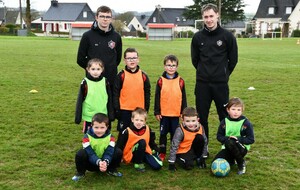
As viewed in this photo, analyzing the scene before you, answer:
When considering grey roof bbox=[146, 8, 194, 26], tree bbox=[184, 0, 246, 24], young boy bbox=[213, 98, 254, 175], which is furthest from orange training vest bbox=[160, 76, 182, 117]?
grey roof bbox=[146, 8, 194, 26]

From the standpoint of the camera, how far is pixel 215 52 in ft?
16.8

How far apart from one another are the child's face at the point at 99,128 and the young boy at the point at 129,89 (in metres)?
0.68

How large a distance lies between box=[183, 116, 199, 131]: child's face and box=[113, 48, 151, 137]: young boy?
0.70m

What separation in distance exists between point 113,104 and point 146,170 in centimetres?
102

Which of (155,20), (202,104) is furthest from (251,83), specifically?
(155,20)

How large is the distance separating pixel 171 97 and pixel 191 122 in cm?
49

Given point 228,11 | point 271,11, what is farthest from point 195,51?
point 271,11

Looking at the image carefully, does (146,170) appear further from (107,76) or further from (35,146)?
(35,146)

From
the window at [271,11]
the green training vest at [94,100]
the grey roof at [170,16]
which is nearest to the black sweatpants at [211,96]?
the green training vest at [94,100]

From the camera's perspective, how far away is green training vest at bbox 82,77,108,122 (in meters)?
4.95

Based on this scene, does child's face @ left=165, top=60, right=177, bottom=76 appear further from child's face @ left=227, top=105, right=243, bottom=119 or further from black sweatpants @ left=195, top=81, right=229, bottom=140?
child's face @ left=227, top=105, right=243, bottom=119

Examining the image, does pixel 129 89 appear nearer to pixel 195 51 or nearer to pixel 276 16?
pixel 195 51

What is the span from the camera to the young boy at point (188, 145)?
495 cm

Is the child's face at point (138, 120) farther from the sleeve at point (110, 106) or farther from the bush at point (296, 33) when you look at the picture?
the bush at point (296, 33)
